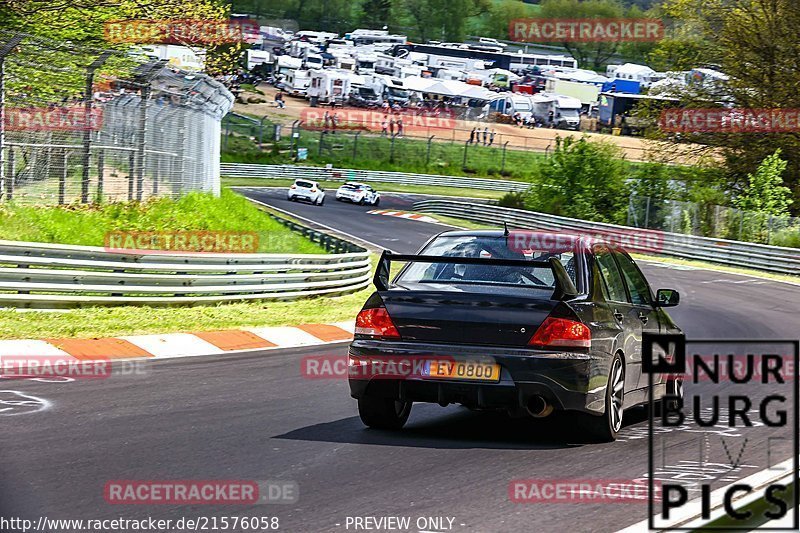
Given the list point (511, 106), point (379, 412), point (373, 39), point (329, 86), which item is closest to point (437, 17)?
point (373, 39)

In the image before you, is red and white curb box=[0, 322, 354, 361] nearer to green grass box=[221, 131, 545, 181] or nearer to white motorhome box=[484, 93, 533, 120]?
green grass box=[221, 131, 545, 181]

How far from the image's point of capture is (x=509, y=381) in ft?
26.0

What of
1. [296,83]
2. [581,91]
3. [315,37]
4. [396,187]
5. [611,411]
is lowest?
[396,187]

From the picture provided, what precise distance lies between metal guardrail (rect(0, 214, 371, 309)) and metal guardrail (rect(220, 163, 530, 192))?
47.4m

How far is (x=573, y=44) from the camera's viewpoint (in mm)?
170625

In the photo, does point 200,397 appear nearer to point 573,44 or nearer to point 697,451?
point 697,451

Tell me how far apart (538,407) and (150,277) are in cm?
905

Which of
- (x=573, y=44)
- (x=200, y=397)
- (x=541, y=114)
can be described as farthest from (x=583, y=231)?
(x=573, y=44)

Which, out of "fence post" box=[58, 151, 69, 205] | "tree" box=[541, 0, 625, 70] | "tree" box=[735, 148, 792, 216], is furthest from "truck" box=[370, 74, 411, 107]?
"fence post" box=[58, 151, 69, 205]

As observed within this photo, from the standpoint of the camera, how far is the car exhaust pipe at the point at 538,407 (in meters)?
8.02

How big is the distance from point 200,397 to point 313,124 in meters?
69.6

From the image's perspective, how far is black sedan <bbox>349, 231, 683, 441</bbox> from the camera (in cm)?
795

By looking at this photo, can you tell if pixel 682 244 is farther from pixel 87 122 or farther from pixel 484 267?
pixel 484 267

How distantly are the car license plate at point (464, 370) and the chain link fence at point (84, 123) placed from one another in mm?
9914
